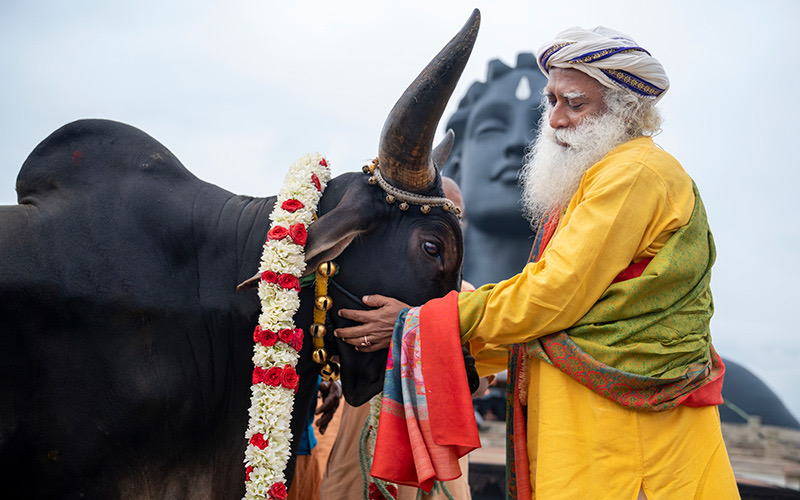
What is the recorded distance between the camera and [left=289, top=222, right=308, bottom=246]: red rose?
251 centimetres

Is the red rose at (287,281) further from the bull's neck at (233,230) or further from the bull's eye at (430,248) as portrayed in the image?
the bull's eye at (430,248)

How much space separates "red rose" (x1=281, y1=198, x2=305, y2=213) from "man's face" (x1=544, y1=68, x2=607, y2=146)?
105 centimetres

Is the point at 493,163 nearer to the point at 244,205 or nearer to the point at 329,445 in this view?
the point at 329,445

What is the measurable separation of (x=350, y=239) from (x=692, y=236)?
3.92 feet

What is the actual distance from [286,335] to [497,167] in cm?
669

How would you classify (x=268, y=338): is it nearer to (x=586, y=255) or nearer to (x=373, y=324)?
(x=373, y=324)

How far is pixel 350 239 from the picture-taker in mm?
2576

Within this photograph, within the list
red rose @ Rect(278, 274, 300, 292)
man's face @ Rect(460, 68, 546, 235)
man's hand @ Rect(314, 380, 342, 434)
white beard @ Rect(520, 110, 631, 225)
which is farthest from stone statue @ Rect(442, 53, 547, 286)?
red rose @ Rect(278, 274, 300, 292)

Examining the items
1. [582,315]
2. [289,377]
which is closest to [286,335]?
[289,377]

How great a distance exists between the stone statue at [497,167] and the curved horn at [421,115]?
6.22m

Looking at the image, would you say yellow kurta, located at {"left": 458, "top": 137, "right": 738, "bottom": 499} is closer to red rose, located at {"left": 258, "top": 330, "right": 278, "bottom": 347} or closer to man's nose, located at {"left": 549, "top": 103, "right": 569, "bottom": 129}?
man's nose, located at {"left": 549, "top": 103, "right": 569, "bottom": 129}

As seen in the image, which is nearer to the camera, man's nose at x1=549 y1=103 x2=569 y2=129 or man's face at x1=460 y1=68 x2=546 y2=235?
man's nose at x1=549 y1=103 x2=569 y2=129

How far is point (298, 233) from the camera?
2.51m

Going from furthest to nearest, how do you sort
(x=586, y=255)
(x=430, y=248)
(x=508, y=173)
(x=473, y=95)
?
(x=473, y=95) → (x=508, y=173) → (x=430, y=248) → (x=586, y=255)
